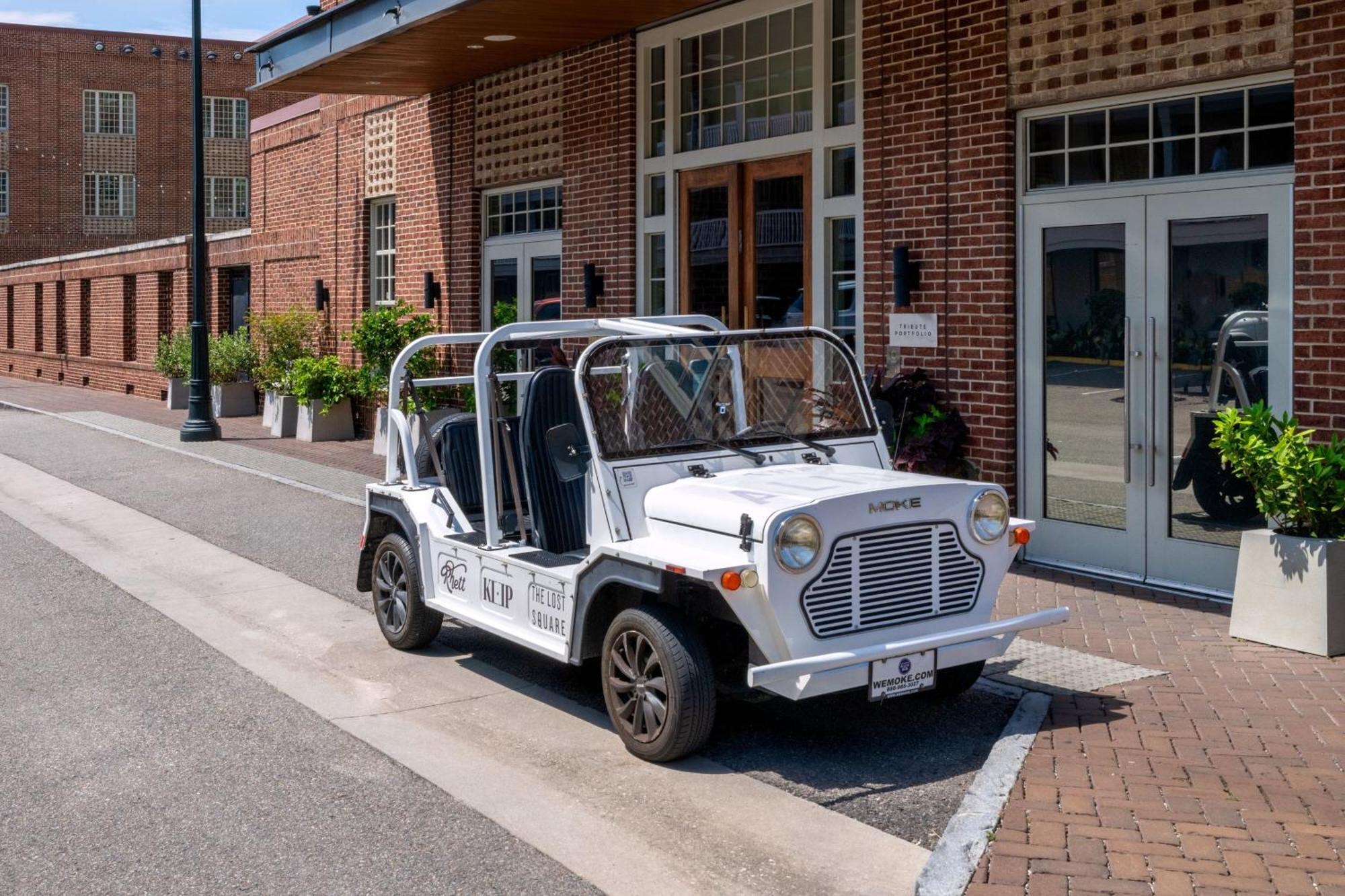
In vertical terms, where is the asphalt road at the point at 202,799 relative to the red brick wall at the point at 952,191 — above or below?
below

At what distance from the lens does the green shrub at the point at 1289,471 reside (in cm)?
759

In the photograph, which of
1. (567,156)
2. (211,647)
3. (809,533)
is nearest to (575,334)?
(809,533)

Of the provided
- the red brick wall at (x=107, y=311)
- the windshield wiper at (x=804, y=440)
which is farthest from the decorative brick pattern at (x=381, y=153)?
the windshield wiper at (x=804, y=440)

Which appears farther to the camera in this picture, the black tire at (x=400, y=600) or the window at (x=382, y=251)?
the window at (x=382, y=251)

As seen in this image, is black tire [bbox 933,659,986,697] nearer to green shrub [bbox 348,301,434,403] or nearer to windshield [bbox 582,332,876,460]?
windshield [bbox 582,332,876,460]

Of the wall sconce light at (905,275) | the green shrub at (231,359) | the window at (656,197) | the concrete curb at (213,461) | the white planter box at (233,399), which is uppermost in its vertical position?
the window at (656,197)

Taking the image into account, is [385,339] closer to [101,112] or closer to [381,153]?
[381,153]

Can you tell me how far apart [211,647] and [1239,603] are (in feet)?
18.7

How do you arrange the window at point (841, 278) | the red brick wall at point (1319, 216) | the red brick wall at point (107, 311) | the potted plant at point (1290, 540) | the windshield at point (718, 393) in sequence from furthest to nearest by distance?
the red brick wall at point (107, 311)
the window at point (841, 278)
the red brick wall at point (1319, 216)
the potted plant at point (1290, 540)
the windshield at point (718, 393)

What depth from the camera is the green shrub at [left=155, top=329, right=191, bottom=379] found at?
2634cm

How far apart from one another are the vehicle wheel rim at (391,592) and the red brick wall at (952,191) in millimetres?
4402

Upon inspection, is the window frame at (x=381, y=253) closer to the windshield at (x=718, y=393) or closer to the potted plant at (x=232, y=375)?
the potted plant at (x=232, y=375)

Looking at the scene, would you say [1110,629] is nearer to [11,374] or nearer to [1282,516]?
[1282,516]

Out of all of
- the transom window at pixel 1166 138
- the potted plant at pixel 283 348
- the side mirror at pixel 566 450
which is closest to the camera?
the side mirror at pixel 566 450
